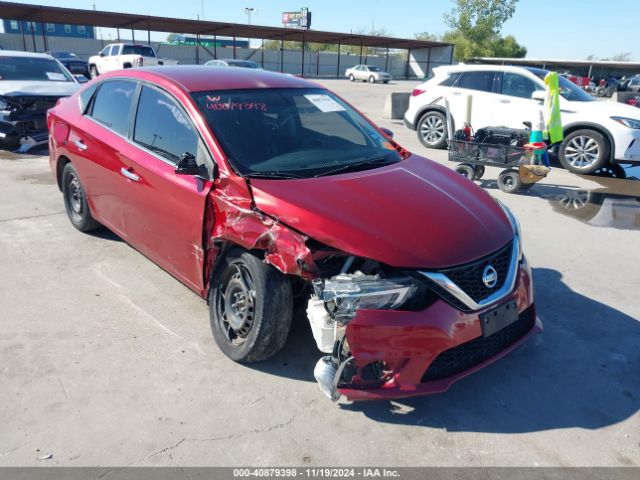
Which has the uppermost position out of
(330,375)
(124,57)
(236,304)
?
(124,57)

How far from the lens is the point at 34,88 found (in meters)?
9.40

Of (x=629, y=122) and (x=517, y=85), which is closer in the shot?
(x=629, y=122)

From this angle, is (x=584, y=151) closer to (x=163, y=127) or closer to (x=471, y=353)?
(x=471, y=353)

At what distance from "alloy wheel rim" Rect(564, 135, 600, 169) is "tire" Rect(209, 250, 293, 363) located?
8.32 m

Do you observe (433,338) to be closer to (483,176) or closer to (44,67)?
(483,176)

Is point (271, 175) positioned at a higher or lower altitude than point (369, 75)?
lower

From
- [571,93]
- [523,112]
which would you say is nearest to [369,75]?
[523,112]

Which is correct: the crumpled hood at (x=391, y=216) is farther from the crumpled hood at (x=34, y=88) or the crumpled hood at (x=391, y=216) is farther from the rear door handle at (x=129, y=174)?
the crumpled hood at (x=34, y=88)

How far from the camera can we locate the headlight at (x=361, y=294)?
8.52 ft

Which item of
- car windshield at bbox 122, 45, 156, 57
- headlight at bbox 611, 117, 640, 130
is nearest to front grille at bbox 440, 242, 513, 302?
headlight at bbox 611, 117, 640, 130

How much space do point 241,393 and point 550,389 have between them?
1888 mm

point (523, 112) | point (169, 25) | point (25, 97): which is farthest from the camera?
point (169, 25)

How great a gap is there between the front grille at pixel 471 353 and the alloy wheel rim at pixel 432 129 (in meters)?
8.73

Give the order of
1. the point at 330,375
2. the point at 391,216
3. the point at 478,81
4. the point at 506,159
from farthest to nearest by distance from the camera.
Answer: the point at 478,81, the point at 506,159, the point at 391,216, the point at 330,375
